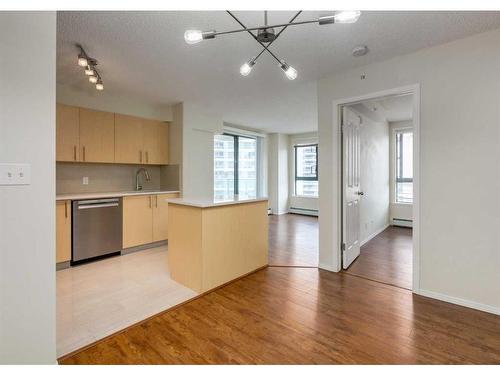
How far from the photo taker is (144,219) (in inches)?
157

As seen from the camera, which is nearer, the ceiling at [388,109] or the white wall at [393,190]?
the ceiling at [388,109]

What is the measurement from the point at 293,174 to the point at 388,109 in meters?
3.62

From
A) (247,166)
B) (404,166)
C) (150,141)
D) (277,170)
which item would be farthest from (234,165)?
(404,166)

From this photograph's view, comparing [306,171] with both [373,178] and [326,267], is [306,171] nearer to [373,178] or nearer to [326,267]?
[373,178]

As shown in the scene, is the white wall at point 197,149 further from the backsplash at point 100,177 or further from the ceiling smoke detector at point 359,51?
the ceiling smoke detector at point 359,51

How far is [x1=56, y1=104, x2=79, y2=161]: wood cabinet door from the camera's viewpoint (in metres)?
3.38

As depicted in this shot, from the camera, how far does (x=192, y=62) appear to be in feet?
9.27

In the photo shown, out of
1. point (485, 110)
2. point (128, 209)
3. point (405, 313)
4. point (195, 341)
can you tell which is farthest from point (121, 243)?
point (485, 110)

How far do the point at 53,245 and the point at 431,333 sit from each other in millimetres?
2603

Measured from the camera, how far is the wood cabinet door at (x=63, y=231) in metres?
3.13

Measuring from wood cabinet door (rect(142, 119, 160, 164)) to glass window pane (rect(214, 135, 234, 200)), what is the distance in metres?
1.92

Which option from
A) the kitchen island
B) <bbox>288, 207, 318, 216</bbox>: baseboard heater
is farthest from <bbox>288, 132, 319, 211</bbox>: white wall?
the kitchen island

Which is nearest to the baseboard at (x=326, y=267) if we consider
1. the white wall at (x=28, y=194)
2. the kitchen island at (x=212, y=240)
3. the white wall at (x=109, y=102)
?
the kitchen island at (x=212, y=240)
